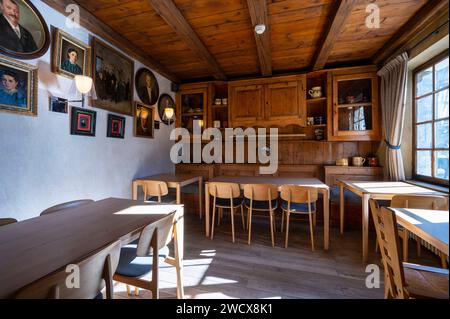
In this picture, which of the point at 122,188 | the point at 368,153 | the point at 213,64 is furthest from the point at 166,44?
the point at 368,153

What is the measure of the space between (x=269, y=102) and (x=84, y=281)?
127 inches

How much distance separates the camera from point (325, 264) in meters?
1.83

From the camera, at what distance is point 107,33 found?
6.81 feet

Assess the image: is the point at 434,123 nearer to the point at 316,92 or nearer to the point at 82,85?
the point at 82,85

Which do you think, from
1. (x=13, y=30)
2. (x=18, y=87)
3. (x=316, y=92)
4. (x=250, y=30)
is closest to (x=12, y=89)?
(x=18, y=87)

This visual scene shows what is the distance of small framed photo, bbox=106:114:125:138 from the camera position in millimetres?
2205

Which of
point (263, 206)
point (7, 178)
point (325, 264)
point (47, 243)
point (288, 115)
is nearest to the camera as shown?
point (47, 243)

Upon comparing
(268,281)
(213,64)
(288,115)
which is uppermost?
(213,64)

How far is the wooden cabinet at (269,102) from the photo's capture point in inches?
122

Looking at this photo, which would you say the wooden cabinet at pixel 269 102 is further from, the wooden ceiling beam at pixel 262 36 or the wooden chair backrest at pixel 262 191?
the wooden chair backrest at pixel 262 191

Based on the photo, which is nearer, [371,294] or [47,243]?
[47,243]

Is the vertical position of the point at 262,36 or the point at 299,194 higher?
the point at 262,36

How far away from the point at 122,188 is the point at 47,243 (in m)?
1.66

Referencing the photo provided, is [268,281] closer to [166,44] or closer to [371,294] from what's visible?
[371,294]
